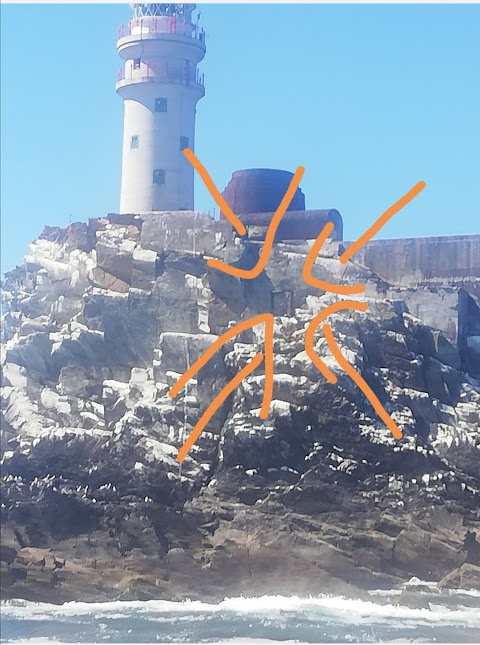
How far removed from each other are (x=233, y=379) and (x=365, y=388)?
2.92 ft

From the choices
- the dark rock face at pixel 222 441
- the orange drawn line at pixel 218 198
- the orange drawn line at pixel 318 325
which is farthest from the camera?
→ the orange drawn line at pixel 218 198

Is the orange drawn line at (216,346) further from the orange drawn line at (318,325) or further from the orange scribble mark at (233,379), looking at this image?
the orange drawn line at (318,325)

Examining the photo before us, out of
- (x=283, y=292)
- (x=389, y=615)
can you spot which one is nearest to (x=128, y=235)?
(x=283, y=292)

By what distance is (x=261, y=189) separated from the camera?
763 cm

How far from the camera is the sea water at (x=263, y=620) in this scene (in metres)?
6.62

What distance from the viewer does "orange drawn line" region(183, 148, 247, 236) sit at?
25.2ft

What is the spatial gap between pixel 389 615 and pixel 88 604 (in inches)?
78.0

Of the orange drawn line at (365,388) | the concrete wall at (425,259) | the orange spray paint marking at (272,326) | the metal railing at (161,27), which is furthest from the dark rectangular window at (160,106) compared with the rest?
the orange drawn line at (365,388)

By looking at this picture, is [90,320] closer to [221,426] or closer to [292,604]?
[221,426]

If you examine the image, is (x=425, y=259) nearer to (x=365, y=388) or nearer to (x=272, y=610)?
(x=365, y=388)

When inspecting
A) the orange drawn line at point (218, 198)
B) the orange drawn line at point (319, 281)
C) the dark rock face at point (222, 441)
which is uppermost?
the orange drawn line at point (218, 198)

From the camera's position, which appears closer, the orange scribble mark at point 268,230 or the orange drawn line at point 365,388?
the orange drawn line at point 365,388

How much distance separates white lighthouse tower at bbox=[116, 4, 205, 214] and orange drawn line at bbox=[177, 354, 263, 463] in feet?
4.60

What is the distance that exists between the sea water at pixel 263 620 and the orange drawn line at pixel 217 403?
1.01 meters
